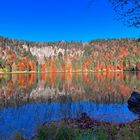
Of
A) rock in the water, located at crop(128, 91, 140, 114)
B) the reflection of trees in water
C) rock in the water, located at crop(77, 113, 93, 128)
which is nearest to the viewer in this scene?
rock in the water, located at crop(77, 113, 93, 128)

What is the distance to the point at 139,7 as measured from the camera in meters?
11.6

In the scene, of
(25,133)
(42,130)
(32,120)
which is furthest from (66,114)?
(42,130)

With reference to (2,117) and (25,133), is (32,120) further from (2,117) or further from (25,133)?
(25,133)

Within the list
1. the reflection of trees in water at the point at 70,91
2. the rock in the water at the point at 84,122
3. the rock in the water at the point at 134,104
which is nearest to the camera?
the rock in the water at the point at 84,122

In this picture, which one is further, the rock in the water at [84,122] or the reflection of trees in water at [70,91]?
the reflection of trees in water at [70,91]

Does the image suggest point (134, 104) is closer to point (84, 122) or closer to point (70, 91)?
point (84, 122)

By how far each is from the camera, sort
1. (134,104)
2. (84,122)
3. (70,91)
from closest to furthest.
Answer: (84,122), (134,104), (70,91)

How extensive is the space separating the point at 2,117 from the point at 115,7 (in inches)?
719

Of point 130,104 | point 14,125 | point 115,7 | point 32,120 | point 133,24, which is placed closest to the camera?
point 115,7

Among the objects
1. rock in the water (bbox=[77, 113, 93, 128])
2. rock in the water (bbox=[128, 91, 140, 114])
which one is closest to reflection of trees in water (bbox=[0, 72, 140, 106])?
rock in the water (bbox=[128, 91, 140, 114])

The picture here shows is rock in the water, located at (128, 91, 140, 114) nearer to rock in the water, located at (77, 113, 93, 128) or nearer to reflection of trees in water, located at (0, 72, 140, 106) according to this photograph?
reflection of trees in water, located at (0, 72, 140, 106)

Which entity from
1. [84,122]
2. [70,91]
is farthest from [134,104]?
[70,91]

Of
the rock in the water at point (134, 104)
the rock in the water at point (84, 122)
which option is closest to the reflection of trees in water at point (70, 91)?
the rock in the water at point (134, 104)

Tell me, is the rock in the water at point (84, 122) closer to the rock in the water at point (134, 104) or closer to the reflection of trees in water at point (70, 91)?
the rock in the water at point (134, 104)
